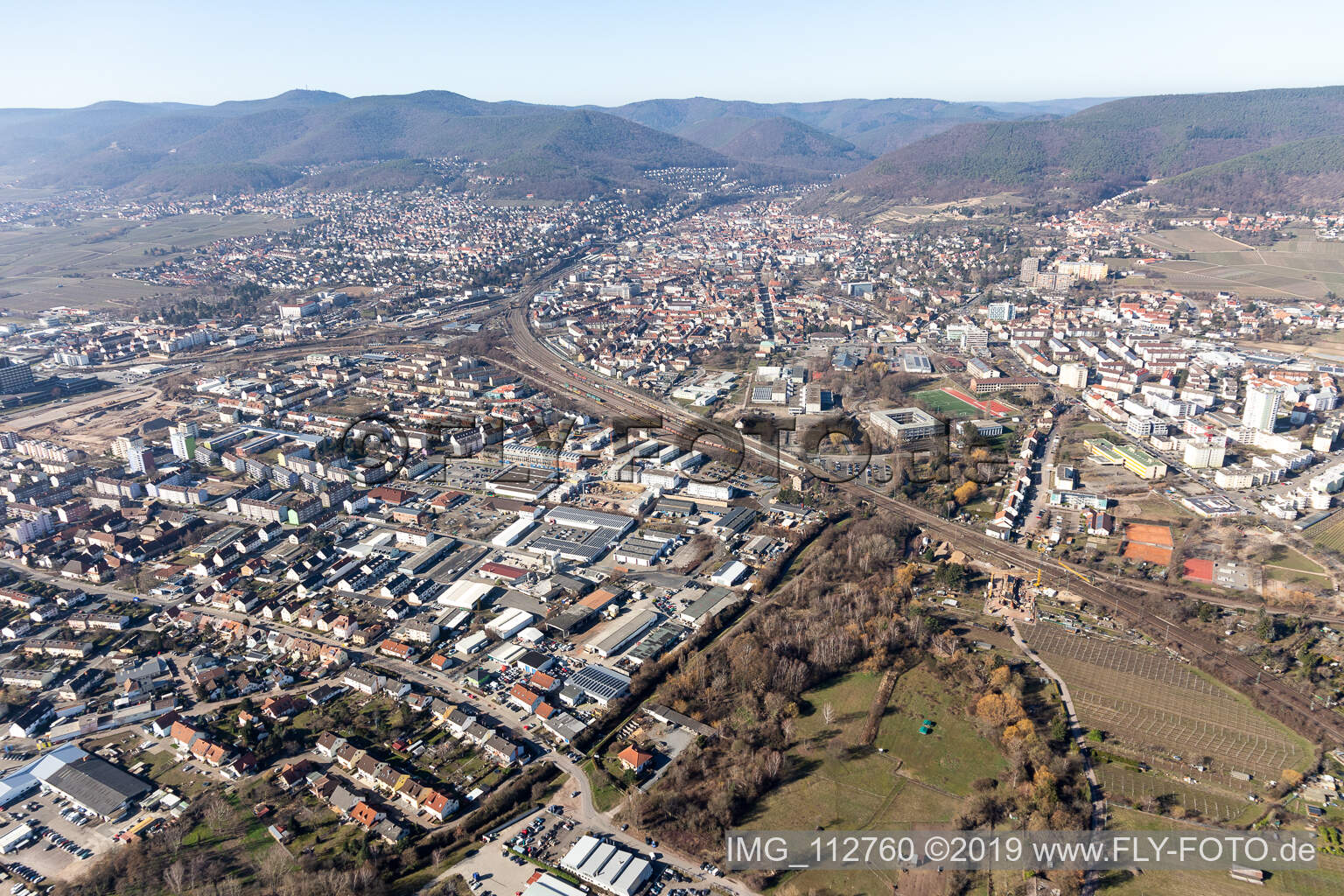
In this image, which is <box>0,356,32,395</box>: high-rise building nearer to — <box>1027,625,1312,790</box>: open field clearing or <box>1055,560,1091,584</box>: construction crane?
<box>1027,625,1312,790</box>: open field clearing

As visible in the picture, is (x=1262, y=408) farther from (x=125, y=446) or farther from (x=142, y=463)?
(x=125, y=446)

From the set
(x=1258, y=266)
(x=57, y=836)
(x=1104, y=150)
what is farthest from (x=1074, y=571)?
(x=1104, y=150)

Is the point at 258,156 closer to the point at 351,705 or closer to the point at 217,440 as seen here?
the point at 217,440

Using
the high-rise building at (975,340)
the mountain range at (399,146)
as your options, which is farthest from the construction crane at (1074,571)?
the mountain range at (399,146)

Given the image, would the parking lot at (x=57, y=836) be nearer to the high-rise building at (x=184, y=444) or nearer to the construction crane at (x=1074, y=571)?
the high-rise building at (x=184, y=444)

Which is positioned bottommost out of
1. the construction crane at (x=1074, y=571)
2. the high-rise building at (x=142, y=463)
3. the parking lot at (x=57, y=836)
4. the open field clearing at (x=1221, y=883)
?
the open field clearing at (x=1221, y=883)

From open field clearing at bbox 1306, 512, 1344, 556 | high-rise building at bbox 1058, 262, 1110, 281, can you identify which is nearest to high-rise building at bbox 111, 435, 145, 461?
open field clearing at bbox 1306, 512, 1344, 556
